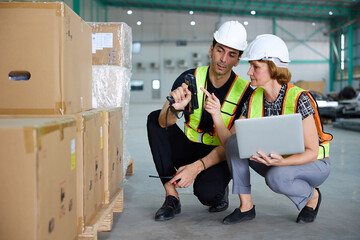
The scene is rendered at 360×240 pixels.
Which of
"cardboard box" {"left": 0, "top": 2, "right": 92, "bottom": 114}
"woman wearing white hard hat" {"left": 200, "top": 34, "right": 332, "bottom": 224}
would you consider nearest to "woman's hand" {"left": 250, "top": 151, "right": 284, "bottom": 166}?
"woman wearing white hard hat" {"left": 200, "top": 34, "right": 332, "bottom": 224}

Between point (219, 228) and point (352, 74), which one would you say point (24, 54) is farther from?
point (352, 74)

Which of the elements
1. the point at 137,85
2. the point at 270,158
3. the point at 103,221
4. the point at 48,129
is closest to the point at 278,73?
the point at 270,158

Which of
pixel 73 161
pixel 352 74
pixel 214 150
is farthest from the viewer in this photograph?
pixel 352 74

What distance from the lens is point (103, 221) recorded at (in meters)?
2.00

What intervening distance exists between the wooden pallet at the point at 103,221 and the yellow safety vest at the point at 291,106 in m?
0.93

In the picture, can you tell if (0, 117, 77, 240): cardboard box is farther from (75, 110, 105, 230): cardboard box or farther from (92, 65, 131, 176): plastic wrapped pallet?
(92, 65, 131, 176): plastic wrapped pallet

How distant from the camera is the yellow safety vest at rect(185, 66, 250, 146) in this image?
2.35 meters

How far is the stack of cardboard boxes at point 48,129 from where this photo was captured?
1.07 m

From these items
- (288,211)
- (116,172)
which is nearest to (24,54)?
(116,172)

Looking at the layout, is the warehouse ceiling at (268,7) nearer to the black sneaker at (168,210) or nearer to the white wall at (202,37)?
the white wall at (202,37)

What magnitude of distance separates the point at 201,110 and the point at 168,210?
2.10ft

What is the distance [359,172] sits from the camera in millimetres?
3719

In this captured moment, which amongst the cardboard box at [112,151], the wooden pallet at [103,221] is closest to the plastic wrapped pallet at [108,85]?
the cardboard box at [112,151]

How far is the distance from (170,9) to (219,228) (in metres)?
18.4
